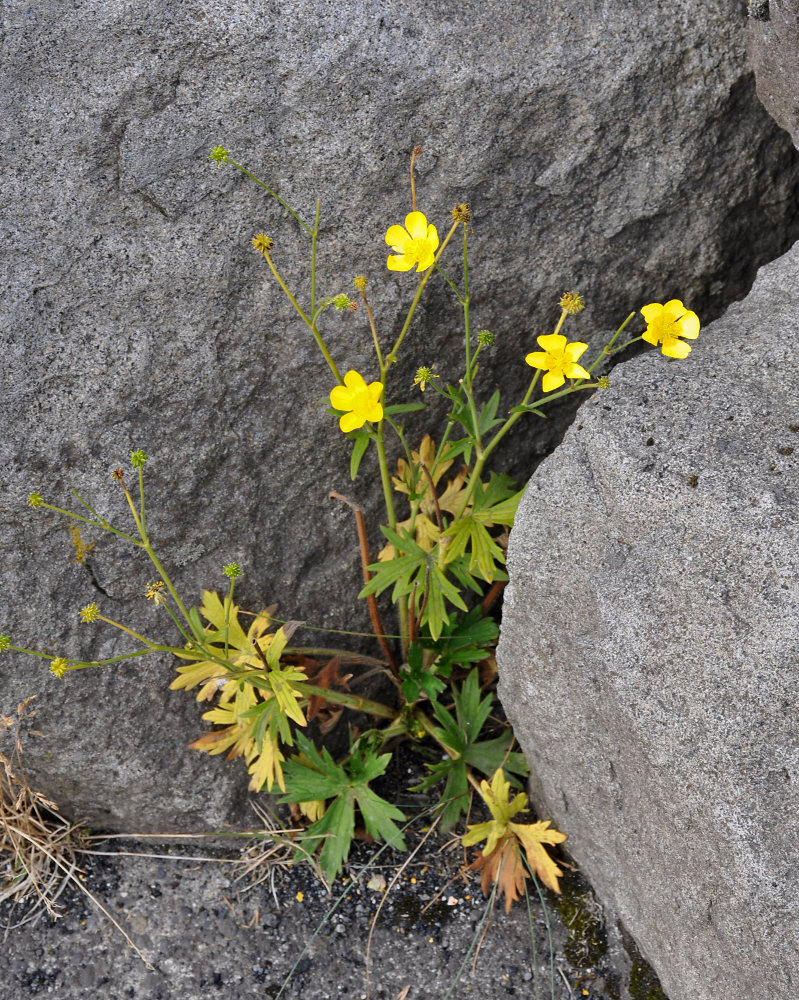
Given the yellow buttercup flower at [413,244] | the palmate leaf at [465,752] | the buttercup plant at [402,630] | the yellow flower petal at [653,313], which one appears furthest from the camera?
the palmate leaf at [465,752]

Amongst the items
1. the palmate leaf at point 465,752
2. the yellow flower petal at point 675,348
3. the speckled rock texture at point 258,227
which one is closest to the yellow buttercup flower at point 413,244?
the speckled rock texture at point 258,227

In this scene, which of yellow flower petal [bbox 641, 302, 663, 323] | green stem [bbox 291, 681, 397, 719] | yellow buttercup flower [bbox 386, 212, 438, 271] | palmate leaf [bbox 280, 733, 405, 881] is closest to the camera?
yellow flower petal [bbox 641, 302, 663, 323]

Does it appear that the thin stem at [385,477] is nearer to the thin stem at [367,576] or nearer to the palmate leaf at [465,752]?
the thin stem at [367,576]

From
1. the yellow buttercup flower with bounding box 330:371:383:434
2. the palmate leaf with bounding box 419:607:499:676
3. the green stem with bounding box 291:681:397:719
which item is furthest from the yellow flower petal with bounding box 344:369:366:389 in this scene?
the palmate leaf with bounding box 419:607:499:676

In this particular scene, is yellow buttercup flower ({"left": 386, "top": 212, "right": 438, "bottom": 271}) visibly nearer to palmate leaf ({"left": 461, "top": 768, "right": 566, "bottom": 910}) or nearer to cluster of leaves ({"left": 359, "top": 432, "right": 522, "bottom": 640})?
cluster of leaves ({"left": 359, "top": 432, "right": 522, "bottom": 640})

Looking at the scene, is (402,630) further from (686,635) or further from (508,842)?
(686,635)
